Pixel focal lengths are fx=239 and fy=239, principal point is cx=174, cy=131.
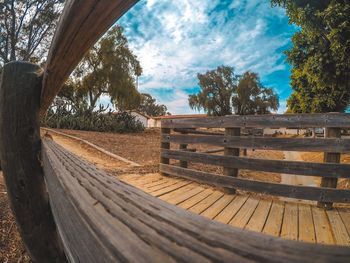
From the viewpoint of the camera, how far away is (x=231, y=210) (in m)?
2.87

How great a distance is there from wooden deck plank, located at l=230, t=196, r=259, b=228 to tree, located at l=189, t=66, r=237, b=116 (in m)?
46.1

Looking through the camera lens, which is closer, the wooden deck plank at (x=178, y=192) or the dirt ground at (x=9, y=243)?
the dirt ground at (x=9, y=243)

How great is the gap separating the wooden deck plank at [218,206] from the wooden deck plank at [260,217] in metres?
0.39

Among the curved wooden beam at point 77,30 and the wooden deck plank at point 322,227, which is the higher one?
the curved wooden beam at point 77,30

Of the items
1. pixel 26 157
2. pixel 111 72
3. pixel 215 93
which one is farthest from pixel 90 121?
pixel 215 93

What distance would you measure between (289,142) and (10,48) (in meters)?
24.2

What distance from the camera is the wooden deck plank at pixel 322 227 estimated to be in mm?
2130

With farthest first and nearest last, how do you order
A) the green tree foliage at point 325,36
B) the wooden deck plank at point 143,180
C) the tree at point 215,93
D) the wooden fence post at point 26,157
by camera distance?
1. the tree at point 215,93
2. the green tree foliage at point 325,36
3. the wooden deck plank at point 143,180
4. the wooden fence post at point 26,157

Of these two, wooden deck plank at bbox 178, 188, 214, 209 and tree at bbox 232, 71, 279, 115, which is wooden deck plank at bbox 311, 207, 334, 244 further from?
tree at bbox 232, 71, 279, 115

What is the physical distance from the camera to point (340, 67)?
9.13 meters

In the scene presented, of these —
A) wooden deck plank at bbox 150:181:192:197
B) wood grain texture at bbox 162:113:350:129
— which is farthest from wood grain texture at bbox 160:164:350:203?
wood grain texture at bbox 162:113:350:129

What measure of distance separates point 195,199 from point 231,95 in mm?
49477

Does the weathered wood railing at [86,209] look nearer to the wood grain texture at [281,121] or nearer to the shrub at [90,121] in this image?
the wood grain texture at [281,121]

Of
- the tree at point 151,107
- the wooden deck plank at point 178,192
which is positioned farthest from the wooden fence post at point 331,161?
the tree at point 151,107
